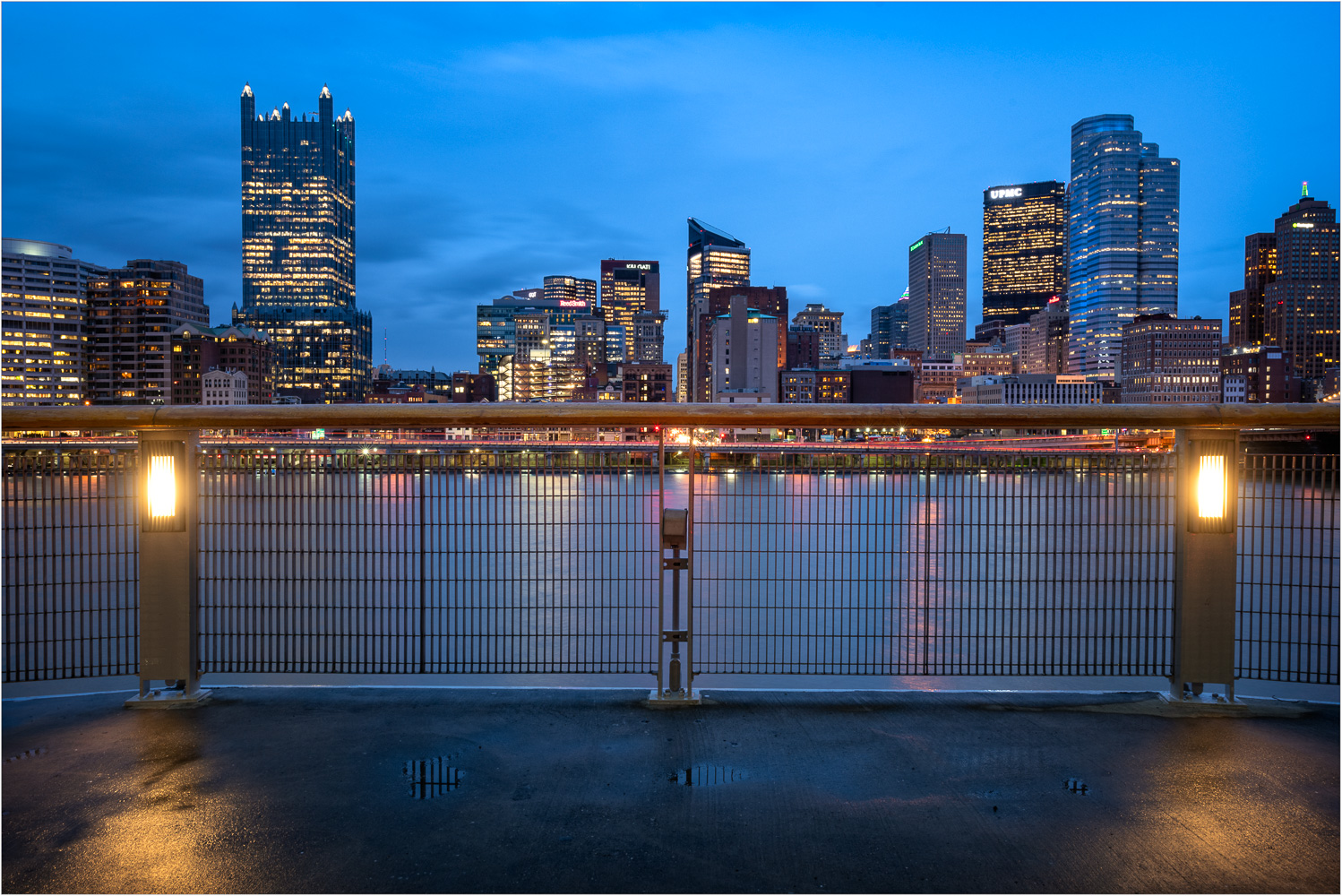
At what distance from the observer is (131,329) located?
17375 cm

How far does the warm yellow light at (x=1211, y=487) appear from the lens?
15.3 feet

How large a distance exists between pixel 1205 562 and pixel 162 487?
6.07 m

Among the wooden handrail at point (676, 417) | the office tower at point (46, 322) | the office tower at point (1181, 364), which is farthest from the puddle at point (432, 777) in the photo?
the office tower at point (1181, 364)

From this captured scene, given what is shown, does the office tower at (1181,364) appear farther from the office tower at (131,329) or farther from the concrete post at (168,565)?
the office tower at (131,329)

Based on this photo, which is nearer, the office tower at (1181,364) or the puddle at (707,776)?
the puddle at (707,776)

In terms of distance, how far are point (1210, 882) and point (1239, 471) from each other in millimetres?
2668

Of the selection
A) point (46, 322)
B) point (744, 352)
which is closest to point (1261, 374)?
point (744, 352)

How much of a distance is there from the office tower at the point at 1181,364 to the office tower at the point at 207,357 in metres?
185

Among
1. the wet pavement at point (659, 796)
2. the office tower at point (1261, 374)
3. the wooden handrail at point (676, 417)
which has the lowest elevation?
the wet pavement at point (659, 796)

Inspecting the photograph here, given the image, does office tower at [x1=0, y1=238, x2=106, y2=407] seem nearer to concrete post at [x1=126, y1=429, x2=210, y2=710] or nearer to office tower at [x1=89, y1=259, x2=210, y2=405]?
office tower at [x1=89, y1=259, x2=210, y2=405]

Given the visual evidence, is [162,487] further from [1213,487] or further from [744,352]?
[744,352]

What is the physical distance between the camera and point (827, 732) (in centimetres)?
422

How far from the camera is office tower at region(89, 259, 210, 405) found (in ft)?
557

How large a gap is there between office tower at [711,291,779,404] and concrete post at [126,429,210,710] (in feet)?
546
